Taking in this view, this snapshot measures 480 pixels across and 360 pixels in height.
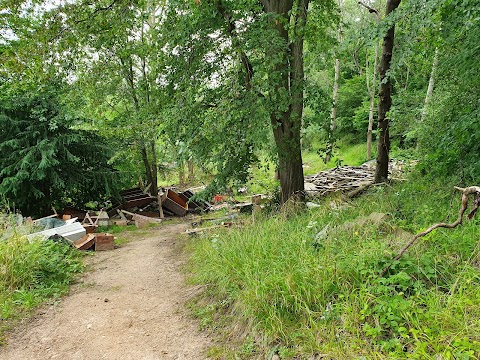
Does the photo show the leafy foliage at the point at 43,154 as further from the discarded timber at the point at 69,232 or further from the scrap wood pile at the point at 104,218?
the discarded timber at the point at 69,232

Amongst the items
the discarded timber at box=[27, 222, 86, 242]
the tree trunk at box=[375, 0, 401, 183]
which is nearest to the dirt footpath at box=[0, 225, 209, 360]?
the discarded timber at box=[27, 222, 86, 242]

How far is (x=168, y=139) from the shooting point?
665 cm

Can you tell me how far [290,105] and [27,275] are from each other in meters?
5.64

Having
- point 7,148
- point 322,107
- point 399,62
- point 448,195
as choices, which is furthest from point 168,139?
point 7,148

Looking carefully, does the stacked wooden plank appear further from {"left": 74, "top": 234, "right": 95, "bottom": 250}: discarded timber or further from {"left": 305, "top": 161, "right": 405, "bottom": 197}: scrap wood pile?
{"left": 74, "top": 234, "right": 95, "bottom": 250}: discarded timber

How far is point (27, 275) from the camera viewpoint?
14.7 ft

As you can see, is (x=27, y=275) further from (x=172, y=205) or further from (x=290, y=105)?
(x=172, y=205)

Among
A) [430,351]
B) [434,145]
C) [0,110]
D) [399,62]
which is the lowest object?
[430,351]

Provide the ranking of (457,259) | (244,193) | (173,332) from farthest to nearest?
1. (244,193)
2. (173,332)
3. (457,259)

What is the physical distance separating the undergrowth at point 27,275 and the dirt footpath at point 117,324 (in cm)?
25

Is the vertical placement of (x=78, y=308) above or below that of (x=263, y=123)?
below

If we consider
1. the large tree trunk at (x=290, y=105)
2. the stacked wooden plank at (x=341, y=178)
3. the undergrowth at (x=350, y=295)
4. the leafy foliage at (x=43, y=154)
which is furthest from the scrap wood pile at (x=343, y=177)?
the leafy foliage at (x=43, y=154)

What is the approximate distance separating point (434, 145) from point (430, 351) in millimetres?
6026

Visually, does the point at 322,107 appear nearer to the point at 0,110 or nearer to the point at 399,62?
the point at 399,62
